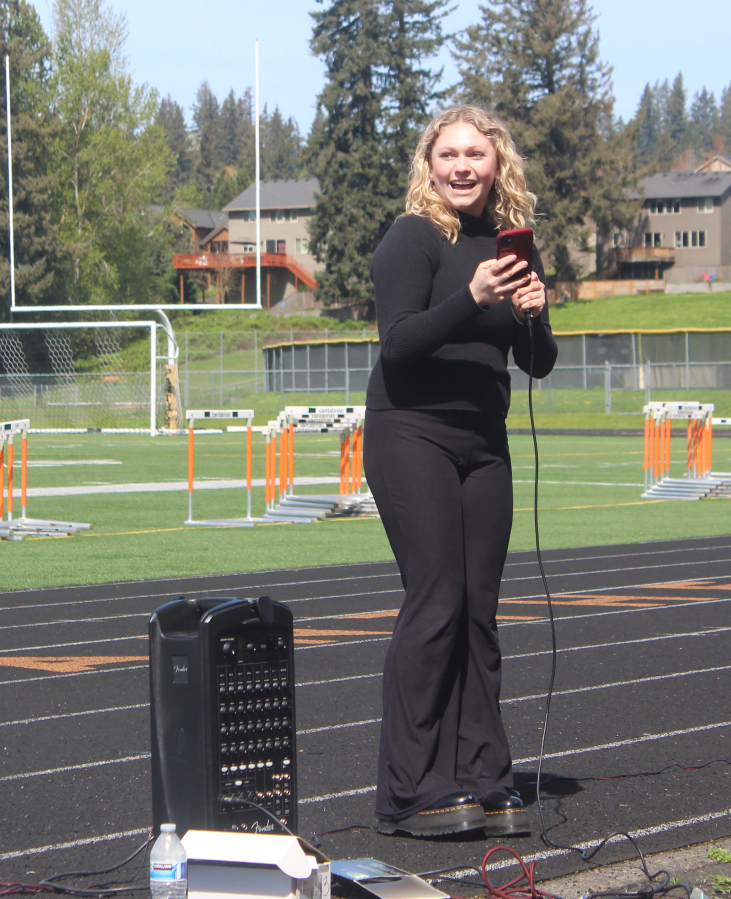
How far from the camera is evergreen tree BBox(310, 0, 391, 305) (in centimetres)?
7562

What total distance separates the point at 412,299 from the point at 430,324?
13cm

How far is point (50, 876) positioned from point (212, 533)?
10.4 metres

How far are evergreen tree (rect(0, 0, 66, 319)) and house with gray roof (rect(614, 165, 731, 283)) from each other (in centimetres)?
6438

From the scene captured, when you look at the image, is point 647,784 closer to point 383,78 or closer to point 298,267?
point 383,78

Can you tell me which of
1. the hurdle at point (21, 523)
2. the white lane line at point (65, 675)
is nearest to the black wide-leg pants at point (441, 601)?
the white lane line at point (65, 675)

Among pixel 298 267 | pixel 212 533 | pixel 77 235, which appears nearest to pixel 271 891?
pixel 212 533

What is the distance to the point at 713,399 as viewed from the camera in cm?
4838

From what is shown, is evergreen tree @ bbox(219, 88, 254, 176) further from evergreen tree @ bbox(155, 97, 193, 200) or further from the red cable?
the red cable

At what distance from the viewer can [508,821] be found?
11.9 ft

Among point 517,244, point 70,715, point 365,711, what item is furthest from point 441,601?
point 70,715

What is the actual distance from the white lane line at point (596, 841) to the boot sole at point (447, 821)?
15 cm

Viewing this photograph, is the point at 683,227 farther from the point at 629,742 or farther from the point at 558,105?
the point at 629,742

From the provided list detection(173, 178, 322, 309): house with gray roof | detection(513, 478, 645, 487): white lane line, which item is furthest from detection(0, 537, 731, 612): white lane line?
detection(173, 178, 322, 309): house with gray roof

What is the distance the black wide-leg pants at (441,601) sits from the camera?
142 inches
